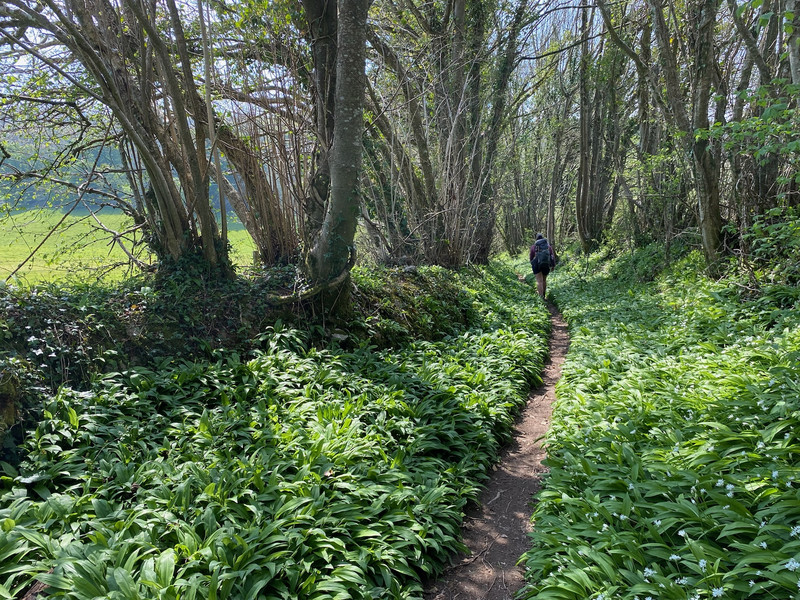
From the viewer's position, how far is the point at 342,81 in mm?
5031

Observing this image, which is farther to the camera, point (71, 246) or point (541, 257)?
point (541, 257)

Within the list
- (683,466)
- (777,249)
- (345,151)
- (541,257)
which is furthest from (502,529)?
(541,257)

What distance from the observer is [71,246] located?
612 cm

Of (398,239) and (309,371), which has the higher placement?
(398,239)

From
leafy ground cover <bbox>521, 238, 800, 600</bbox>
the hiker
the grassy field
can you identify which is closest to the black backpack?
the hiker

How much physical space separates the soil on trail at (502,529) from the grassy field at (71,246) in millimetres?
4181

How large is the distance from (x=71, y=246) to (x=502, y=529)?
6.80 meters

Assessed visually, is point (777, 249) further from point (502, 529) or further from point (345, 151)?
point (345, 151)

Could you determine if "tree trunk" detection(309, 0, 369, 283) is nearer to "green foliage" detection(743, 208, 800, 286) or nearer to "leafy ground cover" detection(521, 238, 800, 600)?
"leafy ground cover" detection(521, 238, 800, 600)

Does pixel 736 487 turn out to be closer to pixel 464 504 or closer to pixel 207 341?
pixel 464 504

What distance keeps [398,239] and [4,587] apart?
8.06m

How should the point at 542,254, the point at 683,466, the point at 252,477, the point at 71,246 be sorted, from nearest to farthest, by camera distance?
the point at 683,466 < the point at 252,477 < the point at 71,246 < the point at 542,254

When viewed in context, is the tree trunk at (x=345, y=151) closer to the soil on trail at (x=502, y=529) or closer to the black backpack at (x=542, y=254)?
the soil on trail at (x=502, y=529)

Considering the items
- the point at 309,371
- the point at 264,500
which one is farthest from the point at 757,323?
the point at 264,500
